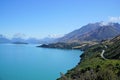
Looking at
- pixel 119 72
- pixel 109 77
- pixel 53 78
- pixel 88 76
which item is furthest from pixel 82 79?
pixel 53 78

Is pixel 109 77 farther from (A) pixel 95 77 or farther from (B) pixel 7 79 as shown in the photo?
(B) pixel 7 79

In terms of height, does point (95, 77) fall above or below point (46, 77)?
above


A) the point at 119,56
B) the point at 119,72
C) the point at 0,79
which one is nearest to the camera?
the point at 119,72

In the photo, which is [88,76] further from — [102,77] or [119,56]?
[119,56]

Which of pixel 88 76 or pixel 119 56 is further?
pixel 119 56

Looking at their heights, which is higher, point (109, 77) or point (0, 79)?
point (109, 77)

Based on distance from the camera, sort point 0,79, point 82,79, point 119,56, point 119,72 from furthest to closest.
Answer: point 119,56
point 0,79
point 119,72
point 82,79

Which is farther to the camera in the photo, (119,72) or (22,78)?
(22,78)

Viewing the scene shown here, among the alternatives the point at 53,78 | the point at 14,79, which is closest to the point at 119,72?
the point at 53,78
